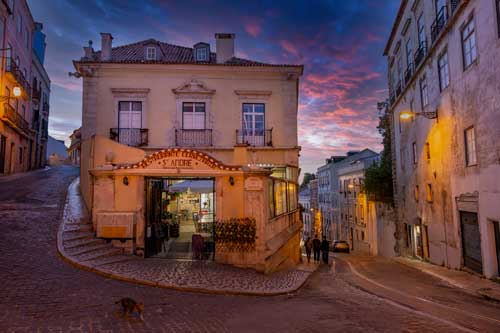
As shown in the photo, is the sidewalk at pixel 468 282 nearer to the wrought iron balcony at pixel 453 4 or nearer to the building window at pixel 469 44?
the building window at pixel 469 44

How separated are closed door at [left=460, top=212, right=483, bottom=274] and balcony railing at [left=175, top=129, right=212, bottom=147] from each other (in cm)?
1298

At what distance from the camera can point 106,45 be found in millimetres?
22203

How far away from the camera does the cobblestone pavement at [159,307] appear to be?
5836mm

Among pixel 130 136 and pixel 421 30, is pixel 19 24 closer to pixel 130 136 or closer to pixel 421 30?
pixel 130 136

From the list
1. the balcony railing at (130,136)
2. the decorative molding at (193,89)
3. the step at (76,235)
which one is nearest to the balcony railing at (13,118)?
the balcony railing at (130,136)

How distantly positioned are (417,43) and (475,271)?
1260 centimetres

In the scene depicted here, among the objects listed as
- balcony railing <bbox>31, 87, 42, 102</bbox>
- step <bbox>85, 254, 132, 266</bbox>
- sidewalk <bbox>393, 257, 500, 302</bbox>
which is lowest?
sidewalk <bbox>393, 257, 500, 302</bbox>

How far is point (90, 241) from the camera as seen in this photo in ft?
35.8

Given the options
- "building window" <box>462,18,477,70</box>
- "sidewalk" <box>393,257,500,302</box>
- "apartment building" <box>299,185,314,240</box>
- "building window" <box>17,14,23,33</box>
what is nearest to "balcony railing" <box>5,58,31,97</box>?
"building window" <box>17,14,23,33</box>

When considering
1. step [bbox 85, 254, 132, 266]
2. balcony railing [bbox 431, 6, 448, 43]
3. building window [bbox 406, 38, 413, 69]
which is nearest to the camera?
step [bbox 85, 254, 132, 266]

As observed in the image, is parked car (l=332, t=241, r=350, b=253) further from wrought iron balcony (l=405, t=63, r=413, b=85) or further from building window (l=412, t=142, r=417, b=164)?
wrought iron balcony (l=405, t=63, r=413, b=85)

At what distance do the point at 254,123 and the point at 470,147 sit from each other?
36.9ft

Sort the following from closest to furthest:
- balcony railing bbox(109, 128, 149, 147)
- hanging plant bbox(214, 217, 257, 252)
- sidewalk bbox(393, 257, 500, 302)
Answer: sidewalk bbox(393, 257, 500, 302)
hanging plant bbox(214, 217, 257, 252)
balcony railing bbox(109, 128, 149, 147)

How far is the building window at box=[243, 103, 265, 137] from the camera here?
842 inches
